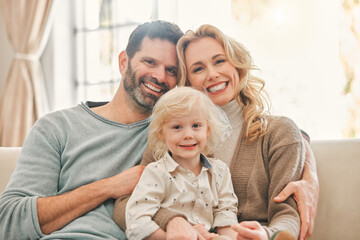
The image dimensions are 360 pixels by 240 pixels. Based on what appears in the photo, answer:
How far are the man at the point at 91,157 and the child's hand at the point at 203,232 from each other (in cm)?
7

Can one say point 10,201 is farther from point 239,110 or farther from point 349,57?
point 349,57

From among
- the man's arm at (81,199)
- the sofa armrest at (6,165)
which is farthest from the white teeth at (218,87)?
the sofa armrest at (6,165)

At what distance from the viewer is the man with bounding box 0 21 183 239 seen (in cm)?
163

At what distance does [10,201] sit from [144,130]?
0.65m

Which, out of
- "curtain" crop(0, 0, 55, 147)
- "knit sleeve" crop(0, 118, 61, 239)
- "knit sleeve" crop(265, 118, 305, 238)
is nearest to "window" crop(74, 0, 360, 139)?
"curtain" crop(0, 0, 55, 147)

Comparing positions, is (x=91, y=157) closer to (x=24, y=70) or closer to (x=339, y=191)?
(x=339, y=191)

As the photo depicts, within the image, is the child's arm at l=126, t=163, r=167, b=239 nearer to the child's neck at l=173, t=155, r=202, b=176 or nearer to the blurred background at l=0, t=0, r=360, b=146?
the child's neck at l=173, t=155, r=202, b=176

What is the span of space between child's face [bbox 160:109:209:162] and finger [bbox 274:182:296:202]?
33 centimetres

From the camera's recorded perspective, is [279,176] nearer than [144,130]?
Yes

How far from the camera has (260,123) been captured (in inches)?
67.2

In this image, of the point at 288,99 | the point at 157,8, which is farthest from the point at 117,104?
the point at 157,8

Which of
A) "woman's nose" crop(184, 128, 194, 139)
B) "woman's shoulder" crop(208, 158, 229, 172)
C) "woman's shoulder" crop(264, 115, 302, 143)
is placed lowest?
"woman's shoulder" crop(208, 158, 229, 172)

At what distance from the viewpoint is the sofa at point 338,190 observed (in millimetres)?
1989

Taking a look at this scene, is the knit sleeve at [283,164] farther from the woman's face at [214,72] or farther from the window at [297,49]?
the window at [297,49]
